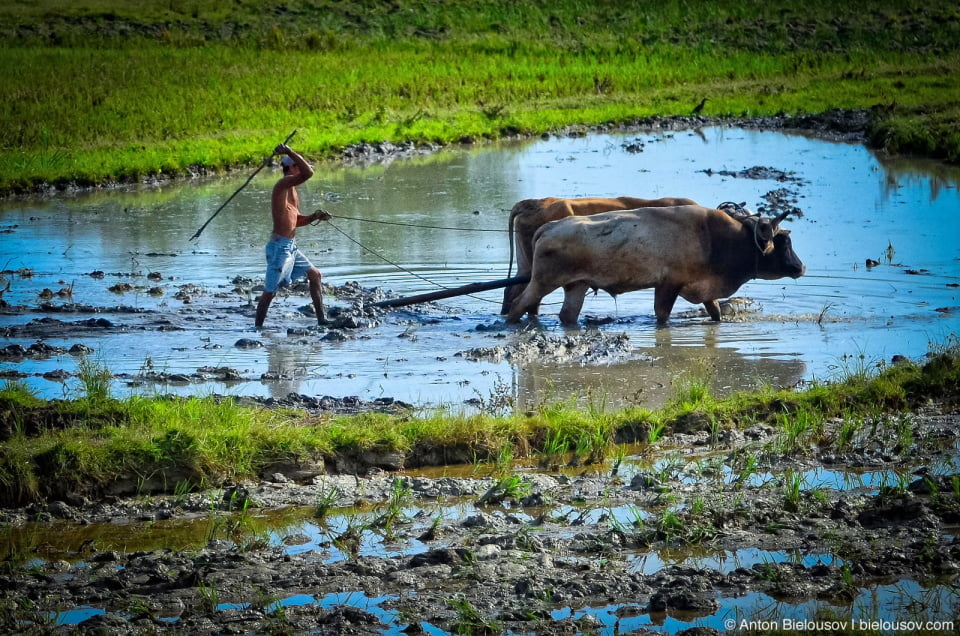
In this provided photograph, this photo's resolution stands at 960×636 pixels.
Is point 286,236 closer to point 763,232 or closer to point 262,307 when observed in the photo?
point 262,307

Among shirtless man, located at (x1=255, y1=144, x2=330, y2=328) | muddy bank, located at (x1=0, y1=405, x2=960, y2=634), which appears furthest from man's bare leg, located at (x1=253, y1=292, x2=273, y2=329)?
muddy bank, located at (x1=0, y1=405, x2=960, y2=634)

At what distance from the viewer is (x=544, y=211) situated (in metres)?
10.8

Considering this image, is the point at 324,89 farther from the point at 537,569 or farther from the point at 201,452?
the point at 537,569

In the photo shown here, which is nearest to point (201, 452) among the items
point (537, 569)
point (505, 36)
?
point (537, 569)

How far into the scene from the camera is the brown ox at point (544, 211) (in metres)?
10.7

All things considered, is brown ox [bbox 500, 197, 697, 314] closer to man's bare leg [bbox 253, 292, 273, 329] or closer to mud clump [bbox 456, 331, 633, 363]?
mud clump [bbox 456, 331, 633, 363]

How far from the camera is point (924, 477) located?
6.01 meters

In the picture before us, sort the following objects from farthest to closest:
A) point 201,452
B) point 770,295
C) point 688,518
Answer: point 770,295
point 201,452
point 688,518

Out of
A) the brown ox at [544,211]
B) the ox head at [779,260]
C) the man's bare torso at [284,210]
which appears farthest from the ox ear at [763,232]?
the man's bare torso at [284,210]

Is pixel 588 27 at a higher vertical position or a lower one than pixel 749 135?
higher

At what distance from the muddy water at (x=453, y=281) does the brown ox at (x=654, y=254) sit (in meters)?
0.34

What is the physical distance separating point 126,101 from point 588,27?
1630 centimetres

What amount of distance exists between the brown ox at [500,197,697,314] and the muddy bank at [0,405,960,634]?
13.4 ft

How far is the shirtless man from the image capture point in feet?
31.8
